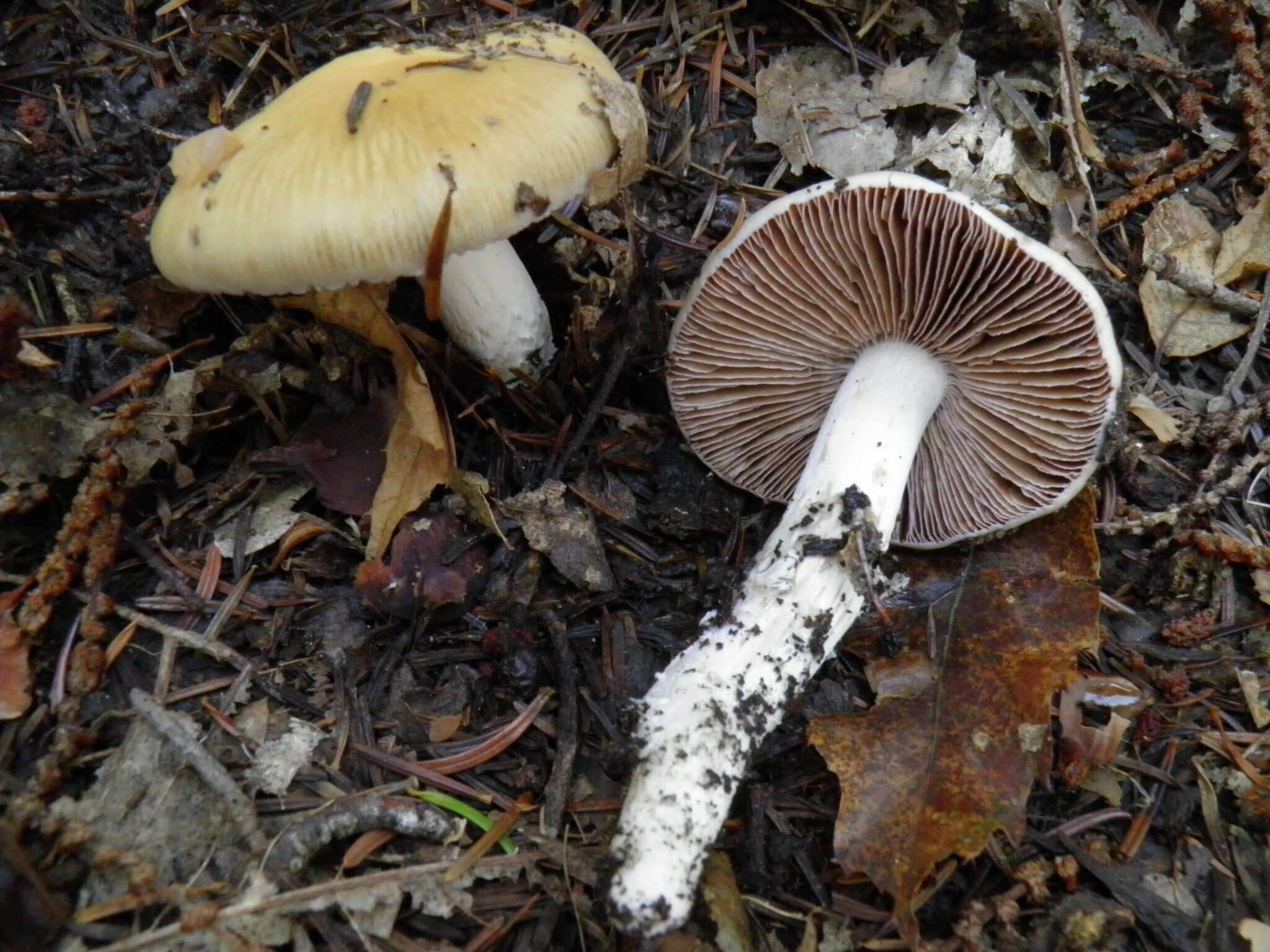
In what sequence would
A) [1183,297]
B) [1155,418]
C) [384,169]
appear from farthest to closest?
1. [1183,297]
2. [1155,418]
3. [384,169]

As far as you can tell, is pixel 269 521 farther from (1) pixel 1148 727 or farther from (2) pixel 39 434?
(1) pixel 1148 727

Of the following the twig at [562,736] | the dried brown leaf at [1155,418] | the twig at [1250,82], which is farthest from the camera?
the twig at [1250,82]

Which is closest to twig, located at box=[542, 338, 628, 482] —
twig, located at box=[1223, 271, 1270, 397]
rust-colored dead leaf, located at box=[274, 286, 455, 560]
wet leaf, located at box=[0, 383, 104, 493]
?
rust-colored dead leaf, located at box=[274, 286, 455, 560]

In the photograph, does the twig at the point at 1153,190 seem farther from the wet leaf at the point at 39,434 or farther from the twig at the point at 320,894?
the wet leaf at the point at 39,434

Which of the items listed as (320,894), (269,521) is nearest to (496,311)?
(269,521)

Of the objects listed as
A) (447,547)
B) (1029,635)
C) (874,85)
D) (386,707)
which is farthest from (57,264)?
(1029,635)

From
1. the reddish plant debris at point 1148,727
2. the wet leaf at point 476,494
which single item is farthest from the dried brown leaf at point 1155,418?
the wet leaf at point 476,494
